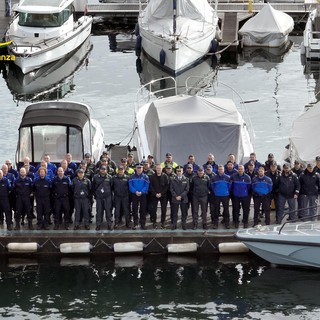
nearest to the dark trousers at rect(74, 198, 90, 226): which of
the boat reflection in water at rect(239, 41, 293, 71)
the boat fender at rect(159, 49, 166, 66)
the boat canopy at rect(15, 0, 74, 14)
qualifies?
the boat fender at rect(159, 49, 166, 66)

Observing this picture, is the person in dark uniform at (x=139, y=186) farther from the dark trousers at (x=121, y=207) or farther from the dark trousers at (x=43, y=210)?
the dark trousers at (x=43, y=210)

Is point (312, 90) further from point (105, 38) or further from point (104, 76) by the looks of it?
point (105, 38)

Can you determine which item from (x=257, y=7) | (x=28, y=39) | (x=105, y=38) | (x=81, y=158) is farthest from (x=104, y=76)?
(x=81, y=158)

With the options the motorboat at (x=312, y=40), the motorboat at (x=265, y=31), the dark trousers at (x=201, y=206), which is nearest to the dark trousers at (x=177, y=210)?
the dark trousers at (x=201, y=206)

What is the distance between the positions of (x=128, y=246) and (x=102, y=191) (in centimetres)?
142

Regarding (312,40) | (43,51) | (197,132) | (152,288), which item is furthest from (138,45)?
(152,288)

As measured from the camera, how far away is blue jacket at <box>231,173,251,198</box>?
27.0m

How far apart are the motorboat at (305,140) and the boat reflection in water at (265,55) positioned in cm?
1621

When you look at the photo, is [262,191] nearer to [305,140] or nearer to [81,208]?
[305,140]

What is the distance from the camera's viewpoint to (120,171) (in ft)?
88.0

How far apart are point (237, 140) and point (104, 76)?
1605 cm

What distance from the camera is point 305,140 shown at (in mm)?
29641

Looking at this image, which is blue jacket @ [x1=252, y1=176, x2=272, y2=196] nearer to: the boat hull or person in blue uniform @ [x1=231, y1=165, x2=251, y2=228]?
person in blue uniform @ [x1=231, y1=165, x2=251, y2=228]

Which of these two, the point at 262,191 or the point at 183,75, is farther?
the point at 183,75
